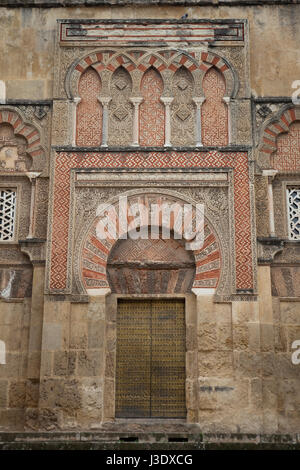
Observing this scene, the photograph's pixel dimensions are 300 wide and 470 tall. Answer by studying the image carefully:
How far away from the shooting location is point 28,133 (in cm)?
867

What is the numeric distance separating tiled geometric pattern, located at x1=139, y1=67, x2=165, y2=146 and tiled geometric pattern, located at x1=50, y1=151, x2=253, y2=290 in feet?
0.89

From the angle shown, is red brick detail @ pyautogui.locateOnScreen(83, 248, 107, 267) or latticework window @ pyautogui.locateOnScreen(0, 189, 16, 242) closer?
red brick detail @ pyautogui.locateOnScreen(83, 248, 107, 267)

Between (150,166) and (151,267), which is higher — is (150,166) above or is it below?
above

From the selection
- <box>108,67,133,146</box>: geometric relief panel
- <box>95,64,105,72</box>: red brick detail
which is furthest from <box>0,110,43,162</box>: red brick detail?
<box>95,64,105,72</box>: red brick detail

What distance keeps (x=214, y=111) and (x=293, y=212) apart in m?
1.64

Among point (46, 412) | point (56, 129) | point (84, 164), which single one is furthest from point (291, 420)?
point (56, 129)

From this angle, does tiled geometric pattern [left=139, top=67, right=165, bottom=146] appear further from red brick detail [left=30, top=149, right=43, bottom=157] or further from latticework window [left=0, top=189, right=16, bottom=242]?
latticework window [left=0, top=189, right=16, bottom=242]

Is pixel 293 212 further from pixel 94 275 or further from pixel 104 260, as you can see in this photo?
pixel 94 275

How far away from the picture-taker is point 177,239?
26.9 ft

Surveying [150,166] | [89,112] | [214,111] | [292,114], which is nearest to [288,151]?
[292,114]

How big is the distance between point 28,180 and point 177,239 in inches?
81.6

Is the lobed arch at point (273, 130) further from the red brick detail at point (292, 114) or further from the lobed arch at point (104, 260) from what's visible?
the lobed arch at point (104, 260)

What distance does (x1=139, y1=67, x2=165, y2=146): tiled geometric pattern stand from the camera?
8.52 m

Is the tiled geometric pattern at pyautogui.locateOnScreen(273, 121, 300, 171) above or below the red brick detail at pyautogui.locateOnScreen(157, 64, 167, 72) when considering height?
below
